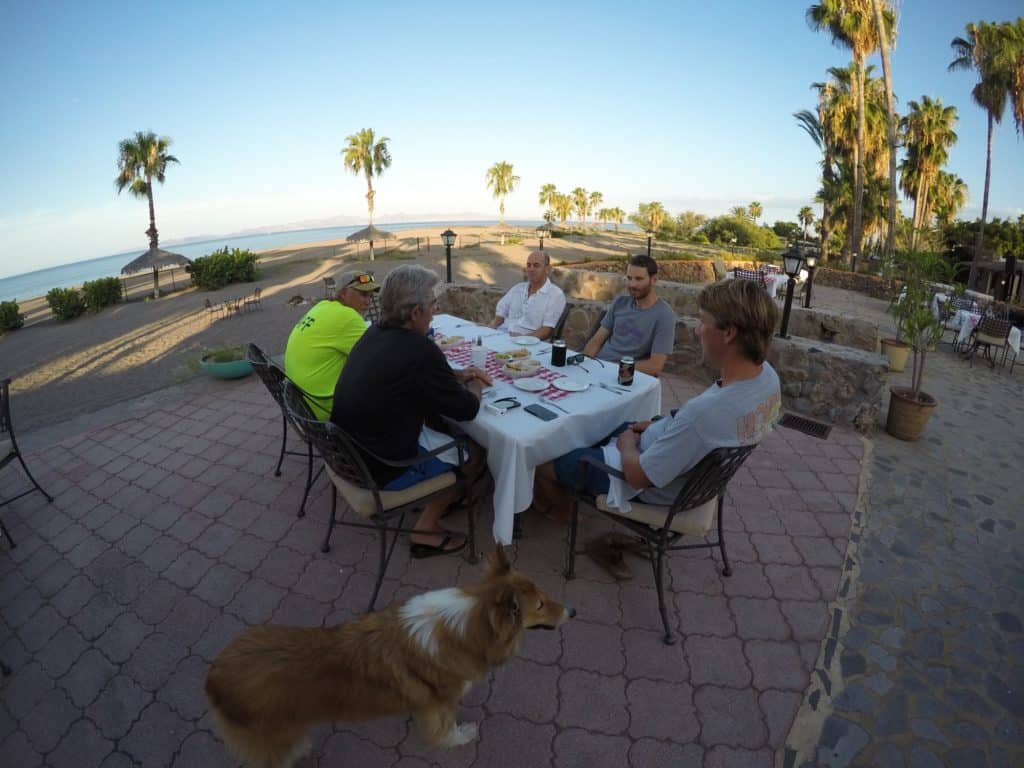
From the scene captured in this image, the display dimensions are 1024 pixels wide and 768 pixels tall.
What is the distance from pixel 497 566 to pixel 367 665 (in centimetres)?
50

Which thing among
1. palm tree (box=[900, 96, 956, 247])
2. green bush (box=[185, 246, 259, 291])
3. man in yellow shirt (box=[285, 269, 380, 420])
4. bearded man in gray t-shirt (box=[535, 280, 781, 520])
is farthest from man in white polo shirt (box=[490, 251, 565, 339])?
palm tree (box=[900, 96, 956, 247])

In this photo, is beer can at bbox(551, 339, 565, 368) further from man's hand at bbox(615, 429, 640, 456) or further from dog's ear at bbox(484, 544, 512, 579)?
dog's ear at bbox(484, 544, 512, 579)

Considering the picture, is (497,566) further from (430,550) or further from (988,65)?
(988,65)

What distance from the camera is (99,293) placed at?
1969 centimetres

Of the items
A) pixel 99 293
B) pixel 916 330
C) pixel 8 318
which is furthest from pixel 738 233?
pixel 8 318

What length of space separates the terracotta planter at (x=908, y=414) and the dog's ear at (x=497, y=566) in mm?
4659

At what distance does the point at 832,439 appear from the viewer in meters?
4.23

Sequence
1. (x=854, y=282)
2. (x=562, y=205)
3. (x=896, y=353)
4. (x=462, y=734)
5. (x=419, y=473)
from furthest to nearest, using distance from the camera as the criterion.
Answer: (x=562, y=205) → (x=854, y=282) → (x=896, y=353) → (x=419, y=473) → (x=462, y=734)

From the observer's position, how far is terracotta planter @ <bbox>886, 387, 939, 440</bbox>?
4250 mm

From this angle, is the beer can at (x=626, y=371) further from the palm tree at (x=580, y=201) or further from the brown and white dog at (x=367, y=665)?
the palm tree at (x=580, y=201)

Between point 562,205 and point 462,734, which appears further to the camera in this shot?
point 562,205

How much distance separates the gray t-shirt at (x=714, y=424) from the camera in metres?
1.80

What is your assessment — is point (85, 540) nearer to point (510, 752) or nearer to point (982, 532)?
point (510, 752)

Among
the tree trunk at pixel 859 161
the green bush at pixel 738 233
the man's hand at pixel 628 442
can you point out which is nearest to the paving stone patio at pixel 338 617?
the man's hand at pixel 628 442
